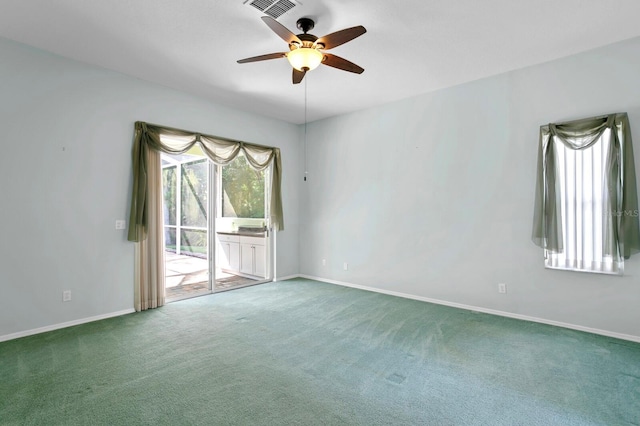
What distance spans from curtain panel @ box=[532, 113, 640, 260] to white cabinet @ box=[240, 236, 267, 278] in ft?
13.5

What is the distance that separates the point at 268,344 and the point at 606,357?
302 cm

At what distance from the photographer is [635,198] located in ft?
10.2

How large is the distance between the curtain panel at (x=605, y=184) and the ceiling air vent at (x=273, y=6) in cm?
308

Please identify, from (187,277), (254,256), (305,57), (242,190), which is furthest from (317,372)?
(242,190)

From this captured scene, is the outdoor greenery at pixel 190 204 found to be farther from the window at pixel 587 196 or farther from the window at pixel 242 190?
the window at pixel 587 196

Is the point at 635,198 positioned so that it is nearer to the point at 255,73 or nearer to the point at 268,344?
the point at 268,344

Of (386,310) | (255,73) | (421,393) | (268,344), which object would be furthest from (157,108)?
(421,393)

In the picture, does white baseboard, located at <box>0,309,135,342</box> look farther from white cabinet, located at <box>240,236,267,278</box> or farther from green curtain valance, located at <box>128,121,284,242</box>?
white cabinet, located at <box>240,236,267,278</box>

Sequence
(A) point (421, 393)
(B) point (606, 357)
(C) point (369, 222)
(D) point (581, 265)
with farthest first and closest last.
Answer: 1. (C) point (369, 222)
2. (D) point (581, 265)
3. (B) point (606, 357)
4. (A) point (421, 393)

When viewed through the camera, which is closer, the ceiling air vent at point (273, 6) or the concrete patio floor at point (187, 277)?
the ceiling air vent at point (273, 6)

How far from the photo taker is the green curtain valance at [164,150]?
4051mm

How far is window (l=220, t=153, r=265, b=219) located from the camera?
533 cm

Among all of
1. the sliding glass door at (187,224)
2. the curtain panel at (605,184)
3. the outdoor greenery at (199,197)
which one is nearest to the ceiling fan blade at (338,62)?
the curtain panel at (605,184)

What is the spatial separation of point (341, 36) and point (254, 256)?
418cm
